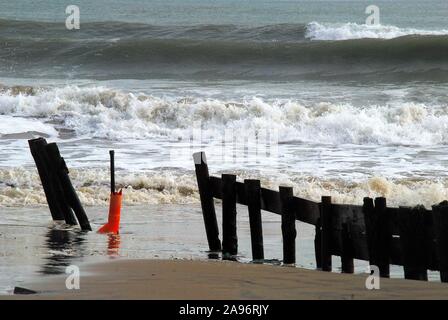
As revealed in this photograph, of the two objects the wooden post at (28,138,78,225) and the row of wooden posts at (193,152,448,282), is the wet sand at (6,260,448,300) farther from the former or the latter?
the wooden post at (28,138,78,225)

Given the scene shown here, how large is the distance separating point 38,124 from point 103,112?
6.24 ft

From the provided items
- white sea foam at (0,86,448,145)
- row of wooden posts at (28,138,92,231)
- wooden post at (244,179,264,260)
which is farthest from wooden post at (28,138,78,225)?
white sea foam at (0,86,448,145)

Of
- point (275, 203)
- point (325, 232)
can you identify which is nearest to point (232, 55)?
point (275, 203)

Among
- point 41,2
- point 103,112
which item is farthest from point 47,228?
point 41,2

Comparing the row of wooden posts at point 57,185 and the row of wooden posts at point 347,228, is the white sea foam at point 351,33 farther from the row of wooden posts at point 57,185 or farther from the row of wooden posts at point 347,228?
the row of wooden posts at point 347,228

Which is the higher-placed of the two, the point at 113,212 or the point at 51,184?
the point at 51,184

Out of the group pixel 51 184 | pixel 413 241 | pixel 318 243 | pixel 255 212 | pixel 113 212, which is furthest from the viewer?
pixel 51 184

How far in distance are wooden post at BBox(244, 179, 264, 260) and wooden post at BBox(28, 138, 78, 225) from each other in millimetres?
3144

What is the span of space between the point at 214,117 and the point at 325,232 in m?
16.6

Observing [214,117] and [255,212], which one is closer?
[255,212]

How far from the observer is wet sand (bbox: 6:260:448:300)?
8.70 meters

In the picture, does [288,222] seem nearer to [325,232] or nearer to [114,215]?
[325,232]

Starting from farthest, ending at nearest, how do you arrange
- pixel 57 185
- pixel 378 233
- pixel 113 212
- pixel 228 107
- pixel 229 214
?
pixel 228 107 → pixel 57 185 → pixel 113 212 → pixel 229 214 → pixel 378 233

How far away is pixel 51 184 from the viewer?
13.9 metres
